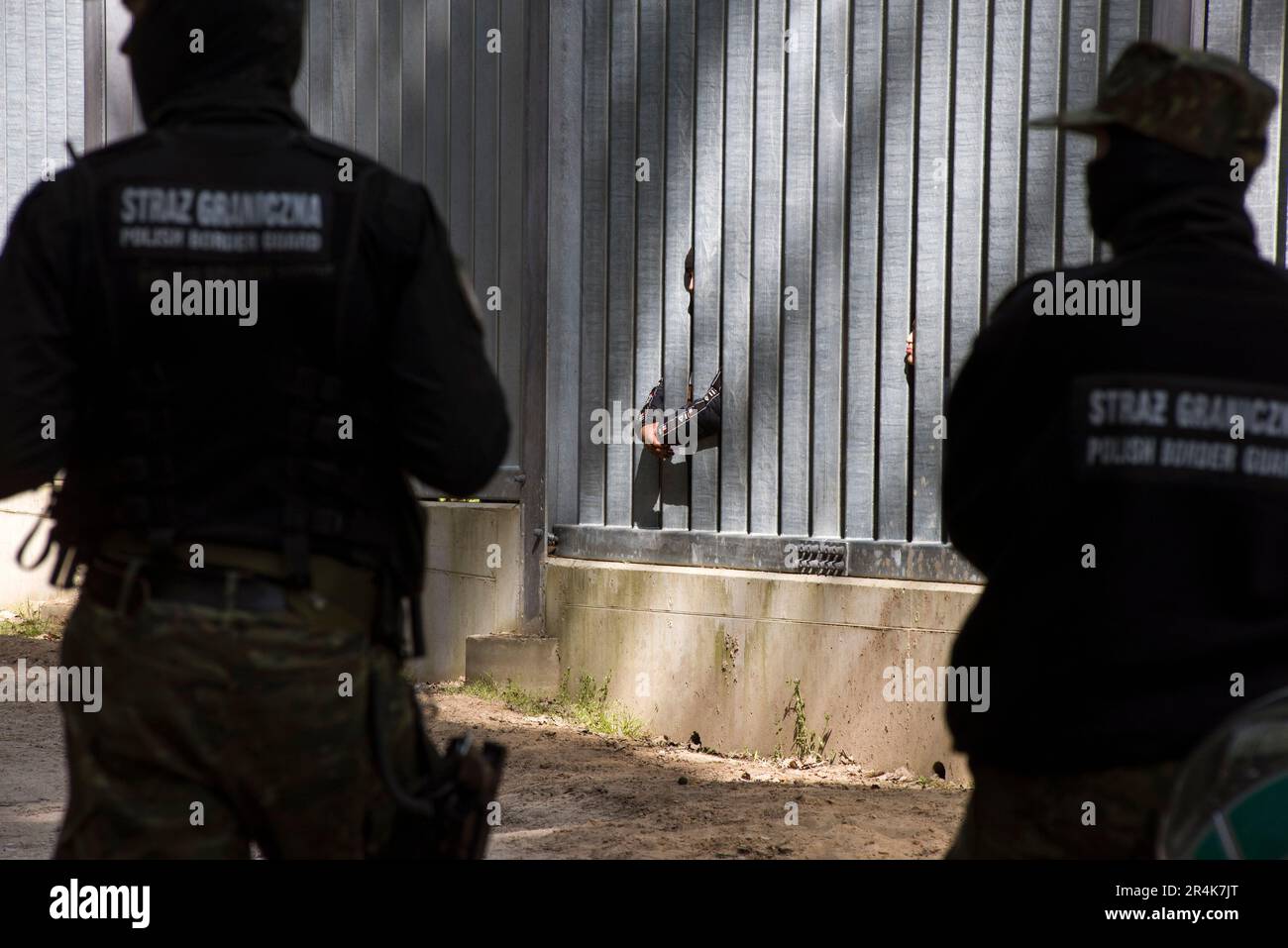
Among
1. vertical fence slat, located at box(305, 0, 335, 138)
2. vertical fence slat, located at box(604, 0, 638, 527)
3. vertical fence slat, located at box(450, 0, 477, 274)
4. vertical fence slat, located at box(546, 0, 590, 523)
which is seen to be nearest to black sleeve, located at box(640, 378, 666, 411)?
vertical fence slat, located at box(604, 0, 638, 527)

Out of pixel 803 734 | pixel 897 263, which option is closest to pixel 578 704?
Answer: pixel 803 734

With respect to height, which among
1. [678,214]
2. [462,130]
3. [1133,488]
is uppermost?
[462,130]

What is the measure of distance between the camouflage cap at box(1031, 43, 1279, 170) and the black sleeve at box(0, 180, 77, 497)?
1808mm

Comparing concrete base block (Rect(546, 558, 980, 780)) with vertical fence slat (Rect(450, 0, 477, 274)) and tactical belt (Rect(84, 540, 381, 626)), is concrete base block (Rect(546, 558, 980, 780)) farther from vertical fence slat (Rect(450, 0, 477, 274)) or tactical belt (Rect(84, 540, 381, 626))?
tactical belt (Rect(84, 540, 381, 626))

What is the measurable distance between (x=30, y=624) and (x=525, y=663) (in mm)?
5431

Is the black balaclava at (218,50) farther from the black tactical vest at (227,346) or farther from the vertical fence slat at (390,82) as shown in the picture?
the vertical fence slat at (390,82)

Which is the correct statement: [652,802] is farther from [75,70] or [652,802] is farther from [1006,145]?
[75,70]

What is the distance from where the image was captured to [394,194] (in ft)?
9.06

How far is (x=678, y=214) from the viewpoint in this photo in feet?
27.1

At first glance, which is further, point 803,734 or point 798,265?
point 798,265

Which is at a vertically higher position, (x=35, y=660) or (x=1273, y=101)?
(x=1273, y=101)
